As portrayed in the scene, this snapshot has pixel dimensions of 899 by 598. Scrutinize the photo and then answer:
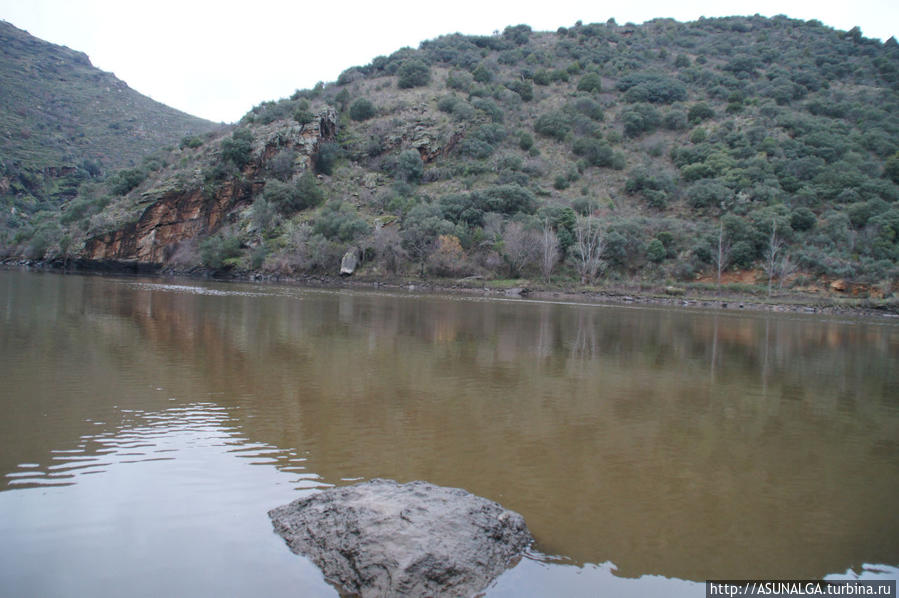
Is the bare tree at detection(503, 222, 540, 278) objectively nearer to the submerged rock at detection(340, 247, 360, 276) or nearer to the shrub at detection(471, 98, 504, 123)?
the submerged rock at detection(340, 247, 360, 276)

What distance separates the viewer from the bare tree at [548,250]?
56.6 meters

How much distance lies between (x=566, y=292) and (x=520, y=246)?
732 centimetres

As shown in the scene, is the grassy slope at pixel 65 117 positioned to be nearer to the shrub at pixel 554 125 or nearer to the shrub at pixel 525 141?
the shrub at pixel 525 141

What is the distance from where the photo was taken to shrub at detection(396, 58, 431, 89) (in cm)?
9394

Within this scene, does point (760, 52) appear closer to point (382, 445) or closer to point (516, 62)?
point (516, 62)

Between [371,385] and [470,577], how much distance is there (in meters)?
6.64

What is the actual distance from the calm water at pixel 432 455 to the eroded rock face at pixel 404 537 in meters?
0.17

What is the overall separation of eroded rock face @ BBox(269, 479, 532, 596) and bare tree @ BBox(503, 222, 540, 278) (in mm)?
53808

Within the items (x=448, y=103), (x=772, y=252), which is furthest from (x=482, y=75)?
(x=772, y=252)

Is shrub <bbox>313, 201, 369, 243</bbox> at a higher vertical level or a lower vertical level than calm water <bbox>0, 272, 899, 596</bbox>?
higher

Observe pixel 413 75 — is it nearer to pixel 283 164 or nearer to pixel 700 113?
pixel 283 164

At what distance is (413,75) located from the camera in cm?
9388

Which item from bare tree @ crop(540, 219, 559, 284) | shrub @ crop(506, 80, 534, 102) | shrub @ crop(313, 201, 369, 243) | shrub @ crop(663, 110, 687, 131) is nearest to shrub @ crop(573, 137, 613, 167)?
shrub @ crop(663, 110, 687, 131)

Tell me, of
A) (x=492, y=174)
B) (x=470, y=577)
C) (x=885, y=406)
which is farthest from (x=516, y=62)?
(x=470, y=577)
